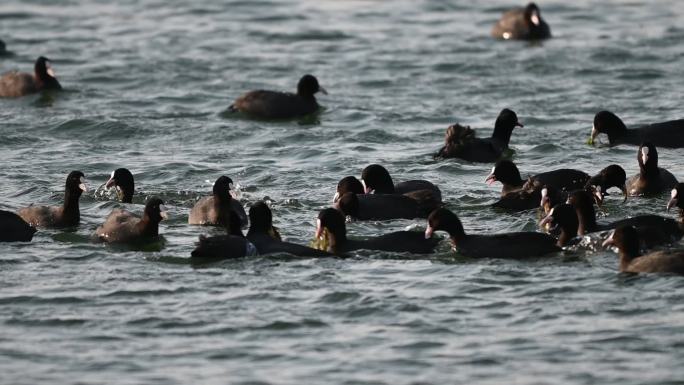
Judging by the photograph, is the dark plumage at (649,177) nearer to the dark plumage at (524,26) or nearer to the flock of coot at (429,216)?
the flock of coot at (429,216)

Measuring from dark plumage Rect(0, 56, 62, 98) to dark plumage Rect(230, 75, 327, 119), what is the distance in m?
3.23

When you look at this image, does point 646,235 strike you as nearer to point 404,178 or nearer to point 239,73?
point 404,178

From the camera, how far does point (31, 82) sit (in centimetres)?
2370

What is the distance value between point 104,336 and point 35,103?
1194 centimetres

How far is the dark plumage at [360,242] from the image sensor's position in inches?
546

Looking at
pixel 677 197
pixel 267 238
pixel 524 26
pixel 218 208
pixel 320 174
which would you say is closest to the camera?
pixel 267 238

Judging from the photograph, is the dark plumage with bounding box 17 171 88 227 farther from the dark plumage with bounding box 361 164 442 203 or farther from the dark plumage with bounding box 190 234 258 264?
the dark plumage with bounding box 361 164 442 203

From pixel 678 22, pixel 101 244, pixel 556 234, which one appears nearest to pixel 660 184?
pixel 556 234

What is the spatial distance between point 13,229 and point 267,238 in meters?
2.42

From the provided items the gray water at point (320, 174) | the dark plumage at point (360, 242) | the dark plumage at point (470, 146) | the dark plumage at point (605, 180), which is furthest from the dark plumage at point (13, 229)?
the dark plumage at point (470, 146)

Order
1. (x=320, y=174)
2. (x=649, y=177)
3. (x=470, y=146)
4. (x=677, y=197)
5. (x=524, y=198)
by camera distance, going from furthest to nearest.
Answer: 1. (x=470, y=146)
2. (x=320, y=174)
3. (x=649, y=177)
4. (x=524, y=198)
5. (x=677, y=197)

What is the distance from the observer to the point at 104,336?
11.9 metres

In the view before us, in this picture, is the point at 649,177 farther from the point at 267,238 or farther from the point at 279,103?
the point at 279,103

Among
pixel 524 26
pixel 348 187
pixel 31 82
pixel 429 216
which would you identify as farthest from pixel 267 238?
pixel 524 26
